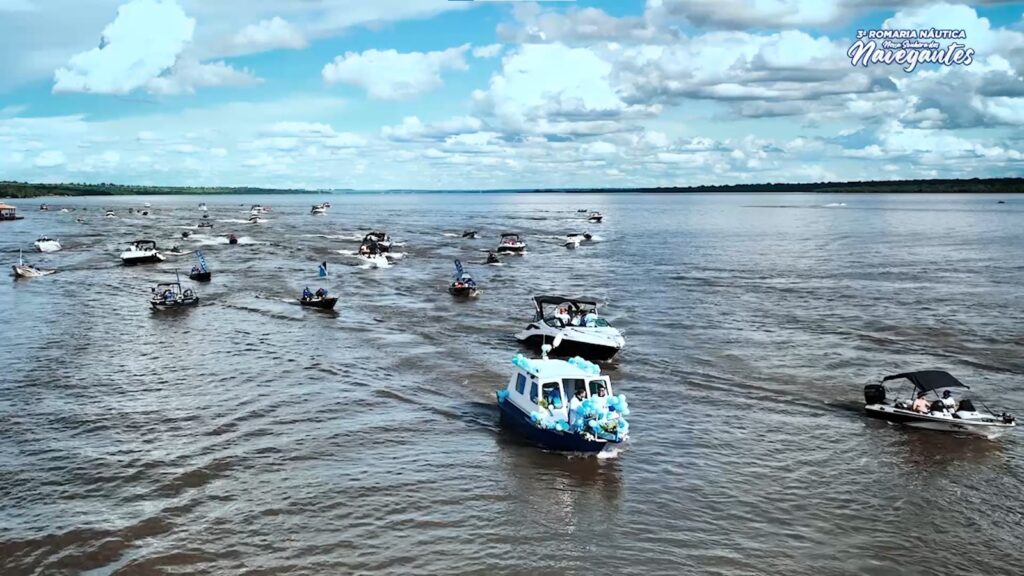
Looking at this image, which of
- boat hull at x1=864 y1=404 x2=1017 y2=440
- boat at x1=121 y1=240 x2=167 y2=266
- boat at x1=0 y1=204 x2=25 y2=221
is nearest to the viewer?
boat hull at x1=864 y1=404 x2=1017 y2=440

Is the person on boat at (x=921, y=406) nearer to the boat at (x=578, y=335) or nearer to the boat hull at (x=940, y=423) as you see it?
the boat hull at (x=940, y=423)

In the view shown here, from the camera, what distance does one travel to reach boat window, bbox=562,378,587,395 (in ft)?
103

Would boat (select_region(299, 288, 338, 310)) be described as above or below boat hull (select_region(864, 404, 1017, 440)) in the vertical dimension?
above

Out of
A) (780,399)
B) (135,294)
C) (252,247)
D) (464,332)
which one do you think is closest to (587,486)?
(780,399)

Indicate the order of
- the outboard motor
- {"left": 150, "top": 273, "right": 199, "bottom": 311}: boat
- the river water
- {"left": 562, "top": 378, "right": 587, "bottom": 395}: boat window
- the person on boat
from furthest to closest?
{"left": 150, "top": 273, "right": 199, "bottom": 311}: boat < the outboard motor < the person on boat < {"left": 562, "top": 378, "right": 587, "bottom": 395}: boat window < the river water

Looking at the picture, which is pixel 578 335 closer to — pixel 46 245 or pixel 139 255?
pixel 139 255

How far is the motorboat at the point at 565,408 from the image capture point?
29.0 m

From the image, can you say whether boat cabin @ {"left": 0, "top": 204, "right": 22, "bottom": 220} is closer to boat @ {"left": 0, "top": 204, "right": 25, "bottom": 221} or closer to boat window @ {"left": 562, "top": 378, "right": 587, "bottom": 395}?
boat @ {"left": 0, "top": 204, "right": 25, "bottom": 221}

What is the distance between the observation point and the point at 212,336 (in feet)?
170

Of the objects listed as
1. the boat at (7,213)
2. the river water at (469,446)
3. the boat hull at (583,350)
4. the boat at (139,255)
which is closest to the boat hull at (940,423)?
the river water at (469,446)

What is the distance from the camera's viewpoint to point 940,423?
1282 inches

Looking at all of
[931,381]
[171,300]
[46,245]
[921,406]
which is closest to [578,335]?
[921,406]

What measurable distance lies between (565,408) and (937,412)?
16.0 m

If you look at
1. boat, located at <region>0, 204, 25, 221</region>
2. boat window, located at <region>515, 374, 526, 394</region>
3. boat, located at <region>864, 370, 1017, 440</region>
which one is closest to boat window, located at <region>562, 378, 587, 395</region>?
boat window, located at <region>515, 374, 526, 394</region>
